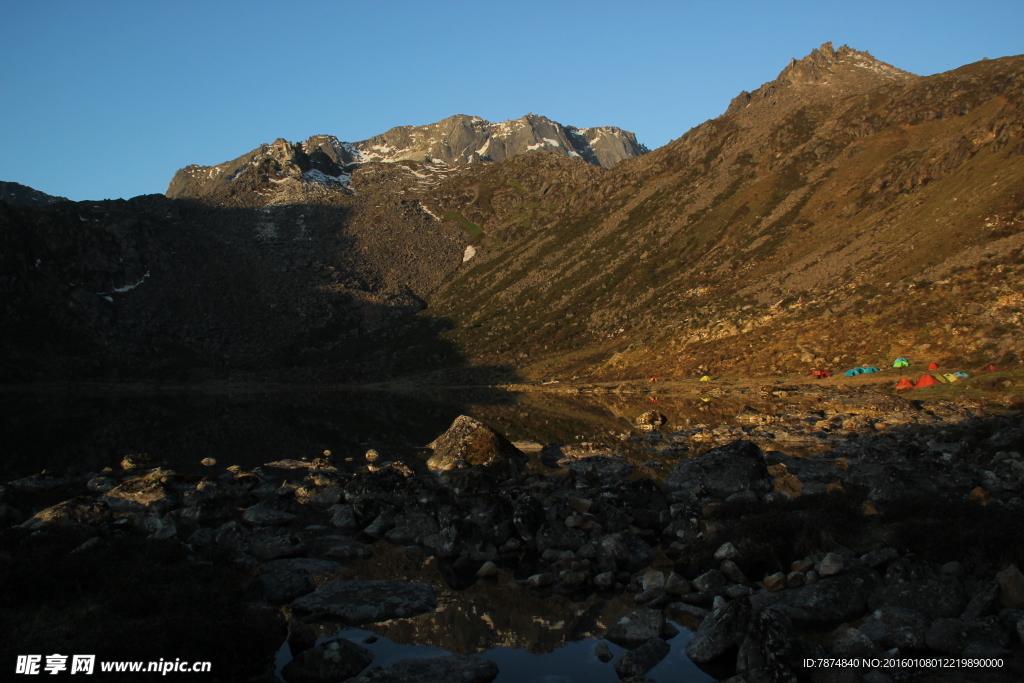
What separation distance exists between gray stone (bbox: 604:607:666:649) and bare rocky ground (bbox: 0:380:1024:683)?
4 centimetres

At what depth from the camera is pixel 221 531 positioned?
1820cm

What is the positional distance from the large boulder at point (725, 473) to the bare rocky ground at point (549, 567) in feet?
0.28

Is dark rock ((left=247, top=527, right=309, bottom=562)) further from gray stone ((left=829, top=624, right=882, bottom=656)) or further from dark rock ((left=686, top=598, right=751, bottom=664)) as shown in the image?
gray stone ((left=829, top=624, right=882, bottom=656))

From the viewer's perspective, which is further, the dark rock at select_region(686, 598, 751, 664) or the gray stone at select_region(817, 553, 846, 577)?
the gray stone at select_region(817, 553, 846, 577)

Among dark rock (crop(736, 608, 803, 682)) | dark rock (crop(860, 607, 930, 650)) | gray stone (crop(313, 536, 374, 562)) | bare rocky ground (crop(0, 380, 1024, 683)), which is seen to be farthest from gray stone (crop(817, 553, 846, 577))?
gray stone (crop(313, 536, 374, 562))

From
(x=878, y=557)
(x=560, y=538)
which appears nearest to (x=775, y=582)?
(x=878, y=557)

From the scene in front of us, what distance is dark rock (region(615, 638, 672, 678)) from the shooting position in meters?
10.5

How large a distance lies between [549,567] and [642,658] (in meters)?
5.40

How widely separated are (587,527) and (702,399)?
39214 mm

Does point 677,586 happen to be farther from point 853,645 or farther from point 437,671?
point 437,671

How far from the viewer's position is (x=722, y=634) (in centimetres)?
1079

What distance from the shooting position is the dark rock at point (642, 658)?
10.5 m

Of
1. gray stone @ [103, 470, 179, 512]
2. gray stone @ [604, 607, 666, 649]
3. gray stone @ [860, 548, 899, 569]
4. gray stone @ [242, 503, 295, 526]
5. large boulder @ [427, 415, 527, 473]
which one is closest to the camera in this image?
gray stone @ [604, 607, 666, 649]

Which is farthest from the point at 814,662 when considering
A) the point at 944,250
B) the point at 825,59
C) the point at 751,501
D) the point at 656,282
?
the point at 825,59
